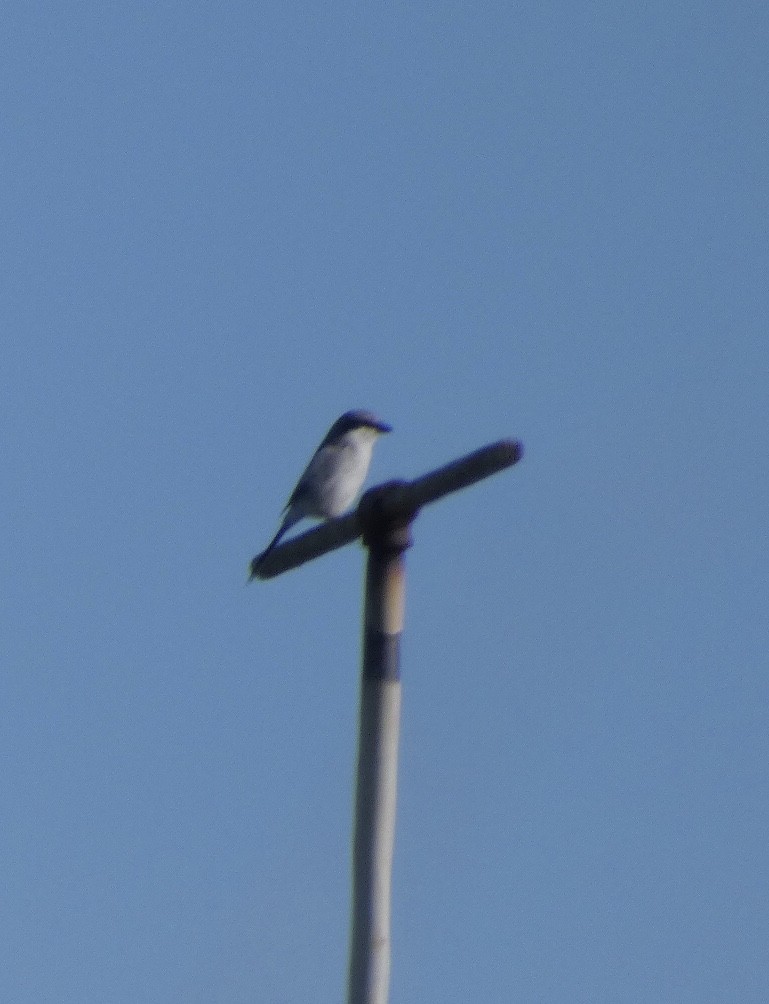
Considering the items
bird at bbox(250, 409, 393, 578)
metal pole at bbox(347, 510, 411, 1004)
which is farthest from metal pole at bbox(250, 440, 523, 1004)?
bird at bbox(250, 409, 393, 578)

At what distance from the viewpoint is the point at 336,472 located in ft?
46.3

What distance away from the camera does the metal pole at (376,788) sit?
5602 mm

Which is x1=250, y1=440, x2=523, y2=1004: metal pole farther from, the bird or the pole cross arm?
the bird

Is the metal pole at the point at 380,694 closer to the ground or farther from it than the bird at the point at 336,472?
closer to the ground

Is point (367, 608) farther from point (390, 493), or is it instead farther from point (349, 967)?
point (349, 967)

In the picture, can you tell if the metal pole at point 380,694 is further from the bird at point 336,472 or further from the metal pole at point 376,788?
the bird at point 336,472

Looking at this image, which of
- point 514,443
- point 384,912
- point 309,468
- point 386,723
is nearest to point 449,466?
point 514,443

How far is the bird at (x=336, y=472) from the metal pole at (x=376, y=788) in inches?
310

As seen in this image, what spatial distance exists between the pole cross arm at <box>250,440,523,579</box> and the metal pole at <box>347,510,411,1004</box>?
8.5 inches

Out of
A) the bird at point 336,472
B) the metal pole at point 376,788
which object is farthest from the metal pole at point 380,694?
the bird at point 336,472

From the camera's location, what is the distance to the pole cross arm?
592 cm

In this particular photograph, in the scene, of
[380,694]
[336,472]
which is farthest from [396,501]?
[336,472]

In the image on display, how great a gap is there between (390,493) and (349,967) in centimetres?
158

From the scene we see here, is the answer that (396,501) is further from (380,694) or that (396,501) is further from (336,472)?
(336,472)
